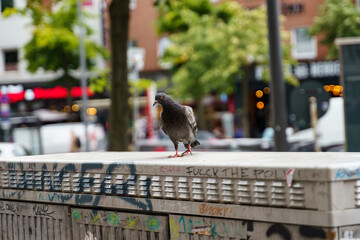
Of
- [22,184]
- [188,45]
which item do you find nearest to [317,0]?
[188,45]

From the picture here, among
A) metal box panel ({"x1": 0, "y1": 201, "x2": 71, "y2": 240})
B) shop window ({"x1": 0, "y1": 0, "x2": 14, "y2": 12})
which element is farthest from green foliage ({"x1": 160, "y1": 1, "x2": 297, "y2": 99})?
metal box panel ({"x1": 0, "y1": 201, "x2": 71, "y2": 240})

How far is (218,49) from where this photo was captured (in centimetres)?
3108

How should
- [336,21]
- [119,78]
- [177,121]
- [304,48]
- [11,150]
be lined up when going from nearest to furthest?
[177,121] → [119,78] → [11,150] → [336,21] → [304,48]

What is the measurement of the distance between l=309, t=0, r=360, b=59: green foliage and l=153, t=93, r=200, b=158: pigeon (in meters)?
25.4

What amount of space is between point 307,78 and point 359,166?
35.4 metres

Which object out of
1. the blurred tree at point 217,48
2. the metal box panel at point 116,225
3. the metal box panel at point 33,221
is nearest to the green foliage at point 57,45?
the blurred tree at point 217,48

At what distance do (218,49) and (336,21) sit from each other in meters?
5.53

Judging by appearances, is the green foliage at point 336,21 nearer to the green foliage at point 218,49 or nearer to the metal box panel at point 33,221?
the green foliage at point 218,49

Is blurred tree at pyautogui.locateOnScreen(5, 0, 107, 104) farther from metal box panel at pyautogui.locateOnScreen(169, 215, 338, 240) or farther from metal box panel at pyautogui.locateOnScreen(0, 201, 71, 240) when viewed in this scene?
metal box panel at pyautogui.locateOnScreen(169, 215, 338, 240)

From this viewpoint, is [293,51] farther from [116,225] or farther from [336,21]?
[116,225]

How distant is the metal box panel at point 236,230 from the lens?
3.36 metres

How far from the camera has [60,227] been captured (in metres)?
4.83

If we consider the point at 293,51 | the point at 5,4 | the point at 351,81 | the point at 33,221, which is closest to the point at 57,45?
the point at 293,51

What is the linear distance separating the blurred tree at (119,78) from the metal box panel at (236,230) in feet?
30.8
